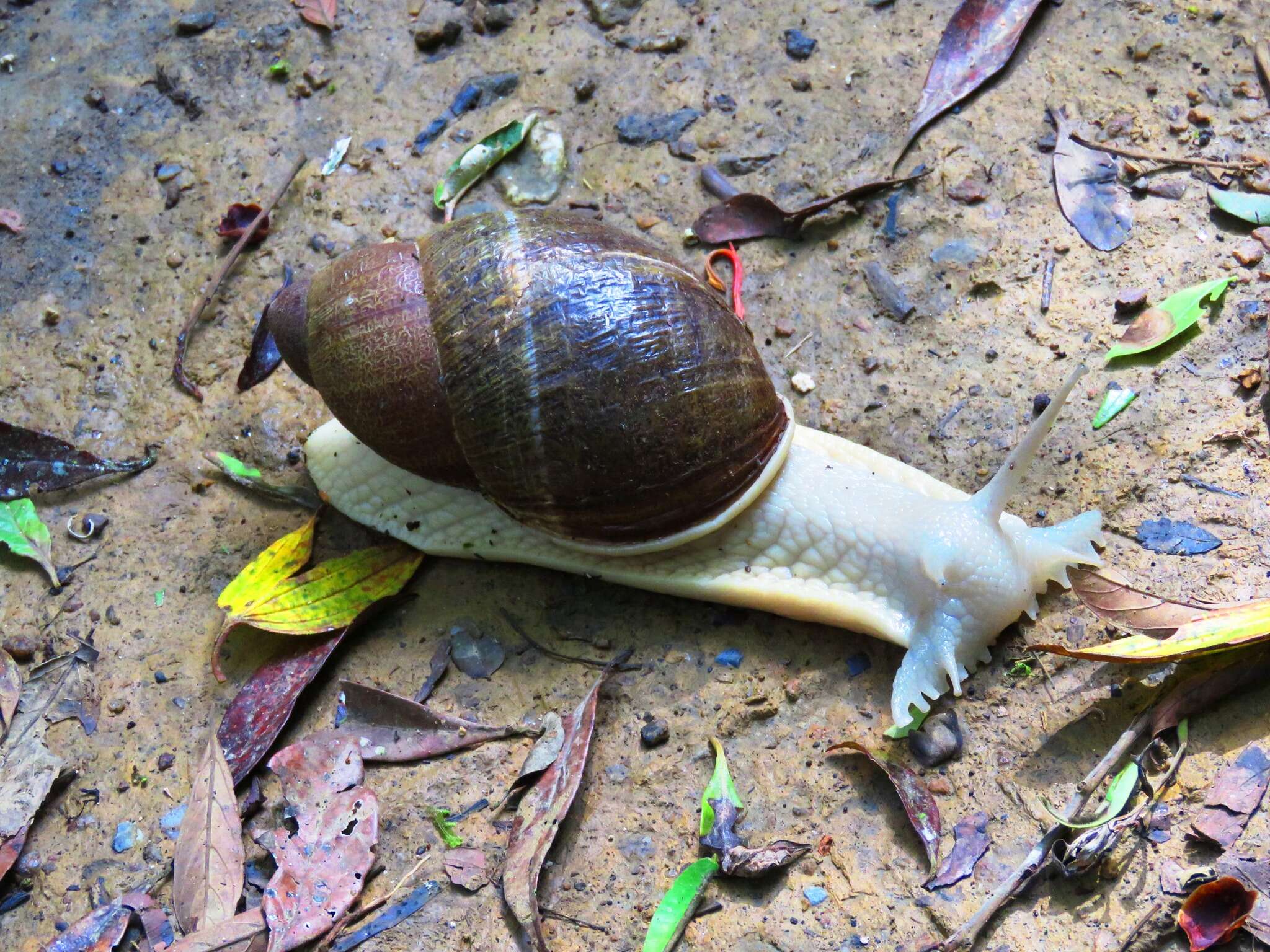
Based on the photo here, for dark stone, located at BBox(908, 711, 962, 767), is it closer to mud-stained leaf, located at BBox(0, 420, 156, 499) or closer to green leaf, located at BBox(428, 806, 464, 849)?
green leaf, located at BBox(428, 806, 464, 849)

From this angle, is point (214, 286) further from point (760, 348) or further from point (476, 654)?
point (760, 348)

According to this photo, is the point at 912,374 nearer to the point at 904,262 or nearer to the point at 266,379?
the point at 904,262

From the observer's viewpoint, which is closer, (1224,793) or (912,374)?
(1224,793)

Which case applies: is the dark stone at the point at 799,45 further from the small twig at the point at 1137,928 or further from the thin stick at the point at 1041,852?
the small twig at the point at 1137,928

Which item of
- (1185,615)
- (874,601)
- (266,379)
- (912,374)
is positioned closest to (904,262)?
(912,374)

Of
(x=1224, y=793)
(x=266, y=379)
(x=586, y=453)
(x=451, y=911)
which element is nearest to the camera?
(x=1224, y=793)

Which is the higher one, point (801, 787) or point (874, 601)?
point (874, 601)

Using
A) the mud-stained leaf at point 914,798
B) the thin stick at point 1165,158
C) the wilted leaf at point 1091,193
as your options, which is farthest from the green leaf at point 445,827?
the thin stick at point 1165,158
